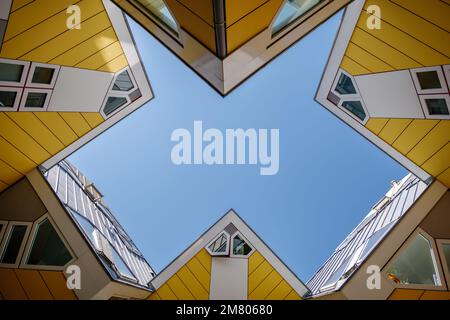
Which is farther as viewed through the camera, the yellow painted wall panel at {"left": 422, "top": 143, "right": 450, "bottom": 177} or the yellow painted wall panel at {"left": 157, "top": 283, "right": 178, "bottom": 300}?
the yellow painted wall panel at {"left": 157, "top": 283, "right": 178, "bottom": 300}

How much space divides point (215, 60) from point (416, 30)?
3.70m

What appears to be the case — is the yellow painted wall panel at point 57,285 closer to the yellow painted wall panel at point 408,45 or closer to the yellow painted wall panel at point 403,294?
the yellow painted wall panel at point 403,294

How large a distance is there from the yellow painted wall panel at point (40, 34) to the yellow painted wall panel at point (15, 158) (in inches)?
77.4

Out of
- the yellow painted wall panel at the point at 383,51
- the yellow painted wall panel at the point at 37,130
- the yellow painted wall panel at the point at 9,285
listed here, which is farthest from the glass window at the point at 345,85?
the yellow painted wall panel at the point at 9,285

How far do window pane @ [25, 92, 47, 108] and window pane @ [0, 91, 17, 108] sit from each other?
293 mm

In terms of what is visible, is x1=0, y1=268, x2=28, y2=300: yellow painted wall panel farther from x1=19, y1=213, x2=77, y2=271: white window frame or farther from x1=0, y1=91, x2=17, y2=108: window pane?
x1=0, y1=91, x2=17, y2=108: window pane

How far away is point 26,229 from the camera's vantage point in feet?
24.2

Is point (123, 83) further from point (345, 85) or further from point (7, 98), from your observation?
point (345, 85)

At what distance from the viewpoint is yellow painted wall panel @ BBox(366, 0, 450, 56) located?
535 cm

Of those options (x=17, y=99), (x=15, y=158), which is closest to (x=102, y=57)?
(x=17, y=99)

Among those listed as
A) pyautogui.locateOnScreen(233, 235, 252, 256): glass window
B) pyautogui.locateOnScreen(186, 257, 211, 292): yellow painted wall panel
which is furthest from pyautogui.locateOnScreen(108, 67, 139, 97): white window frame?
pyautogui.locateOnScreen(233, 235, 252, 256): glass window

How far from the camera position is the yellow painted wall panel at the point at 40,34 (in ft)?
18.2

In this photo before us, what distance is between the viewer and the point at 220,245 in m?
11.4
